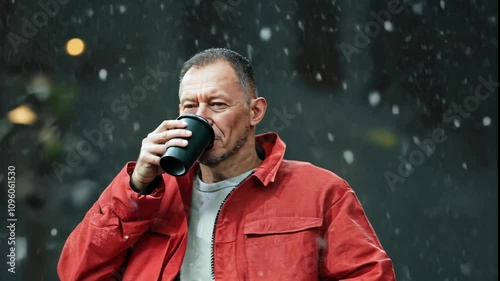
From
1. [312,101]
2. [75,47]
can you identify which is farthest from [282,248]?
[75,47]

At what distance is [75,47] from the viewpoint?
12.0ft

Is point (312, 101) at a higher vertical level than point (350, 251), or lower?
higher

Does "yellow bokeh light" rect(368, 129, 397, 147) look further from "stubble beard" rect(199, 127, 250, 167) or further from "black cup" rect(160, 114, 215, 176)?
"black cup" rect(160, 114, 215, 176)

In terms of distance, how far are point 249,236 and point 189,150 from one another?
345 mm

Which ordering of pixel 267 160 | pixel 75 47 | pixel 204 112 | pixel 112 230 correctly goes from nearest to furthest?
pixel 112 230
pixel 204 112
pixel 267 160
pixel 75 47

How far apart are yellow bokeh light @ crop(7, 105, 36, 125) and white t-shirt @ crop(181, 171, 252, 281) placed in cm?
169

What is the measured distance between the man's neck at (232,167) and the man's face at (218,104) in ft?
0.10

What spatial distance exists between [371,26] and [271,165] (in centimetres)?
202

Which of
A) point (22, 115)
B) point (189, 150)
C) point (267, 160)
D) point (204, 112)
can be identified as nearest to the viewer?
point (189, 150)

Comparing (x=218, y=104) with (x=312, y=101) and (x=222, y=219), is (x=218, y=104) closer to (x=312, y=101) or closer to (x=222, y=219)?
(x=222, y=219)

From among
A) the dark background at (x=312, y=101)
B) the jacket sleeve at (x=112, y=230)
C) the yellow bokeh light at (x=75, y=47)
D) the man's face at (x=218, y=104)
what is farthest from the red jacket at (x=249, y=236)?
the yellow bokeh light at (x=75, y=47)

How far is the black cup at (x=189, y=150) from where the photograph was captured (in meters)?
1.68

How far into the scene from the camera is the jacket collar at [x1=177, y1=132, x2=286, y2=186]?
6.50 feet

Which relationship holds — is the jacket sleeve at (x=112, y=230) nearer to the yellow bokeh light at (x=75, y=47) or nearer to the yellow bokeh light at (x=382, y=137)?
the yellow bokeh light at (x=75, y=47)
